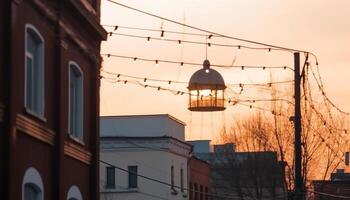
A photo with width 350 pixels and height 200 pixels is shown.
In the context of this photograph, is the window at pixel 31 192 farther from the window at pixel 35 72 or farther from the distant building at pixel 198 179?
the distant building at pixel 198 179

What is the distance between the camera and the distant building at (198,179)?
55375mm

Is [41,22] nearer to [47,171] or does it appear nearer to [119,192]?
[47,171]

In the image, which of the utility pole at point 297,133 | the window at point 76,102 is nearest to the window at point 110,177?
the utility pole at point 297,133

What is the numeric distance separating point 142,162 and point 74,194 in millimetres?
26571

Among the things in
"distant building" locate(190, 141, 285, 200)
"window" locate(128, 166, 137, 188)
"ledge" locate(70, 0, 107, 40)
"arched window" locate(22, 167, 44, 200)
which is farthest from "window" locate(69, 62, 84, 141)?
"distant building" locate(190, 141, 285, 200)

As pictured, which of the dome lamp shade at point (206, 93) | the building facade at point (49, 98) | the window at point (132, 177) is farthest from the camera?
the window at point (132, 177)

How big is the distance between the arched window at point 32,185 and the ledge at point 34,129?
70 cm

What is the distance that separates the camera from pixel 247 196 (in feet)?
192

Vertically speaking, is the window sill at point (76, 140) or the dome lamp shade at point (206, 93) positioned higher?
the dome lamp shade at point (206, 93)

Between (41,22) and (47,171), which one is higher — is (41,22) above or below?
above

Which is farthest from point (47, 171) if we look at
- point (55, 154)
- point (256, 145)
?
point (256, 145)

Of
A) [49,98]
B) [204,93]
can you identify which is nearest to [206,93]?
[204,93]

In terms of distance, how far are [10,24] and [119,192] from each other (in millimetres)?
32304

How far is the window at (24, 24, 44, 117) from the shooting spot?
20.2 m
